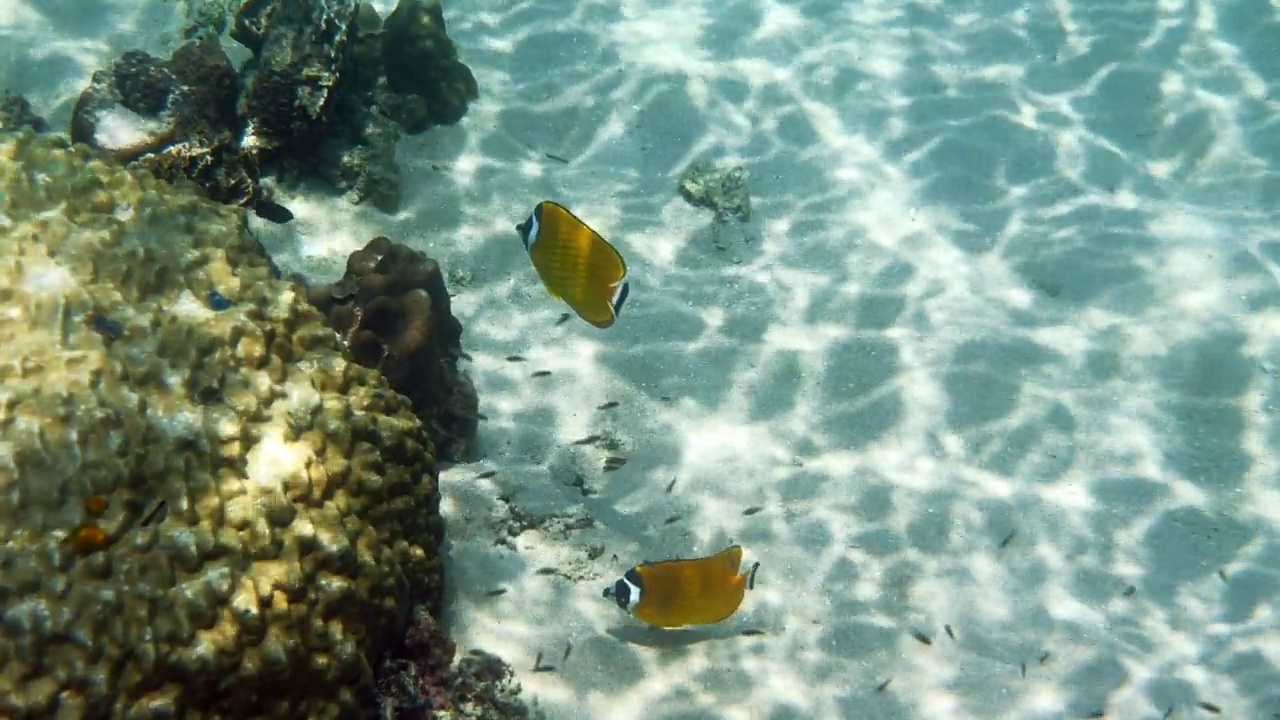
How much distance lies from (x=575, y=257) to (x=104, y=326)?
2.08 m

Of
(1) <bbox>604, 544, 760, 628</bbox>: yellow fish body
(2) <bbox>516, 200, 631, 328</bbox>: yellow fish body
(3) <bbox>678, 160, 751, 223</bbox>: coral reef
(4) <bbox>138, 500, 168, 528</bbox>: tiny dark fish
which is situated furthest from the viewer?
(3) <bbox>678, 160, 751, 223</bbox>: coral reef

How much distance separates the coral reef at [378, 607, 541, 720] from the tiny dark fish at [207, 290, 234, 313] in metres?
1.75

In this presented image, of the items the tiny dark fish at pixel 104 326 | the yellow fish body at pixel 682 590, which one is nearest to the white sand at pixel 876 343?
the yellow fish body at pixel 682 590

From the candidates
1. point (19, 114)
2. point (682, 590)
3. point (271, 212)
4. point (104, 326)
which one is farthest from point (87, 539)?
point (19, 114)

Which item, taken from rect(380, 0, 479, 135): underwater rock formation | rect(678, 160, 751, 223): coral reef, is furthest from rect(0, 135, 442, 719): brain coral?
rect(678, 160, 751, 223): coral reef

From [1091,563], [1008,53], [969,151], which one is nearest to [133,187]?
[1091,563]

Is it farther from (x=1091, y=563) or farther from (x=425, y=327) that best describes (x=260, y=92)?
(x=1091, y=563)

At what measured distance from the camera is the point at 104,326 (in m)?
3.52

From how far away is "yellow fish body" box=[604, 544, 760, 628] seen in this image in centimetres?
384

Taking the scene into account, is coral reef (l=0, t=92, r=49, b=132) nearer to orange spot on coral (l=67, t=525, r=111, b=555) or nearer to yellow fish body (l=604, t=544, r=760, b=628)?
orange spot on coral (l=67, t=525, r=111, b=555)

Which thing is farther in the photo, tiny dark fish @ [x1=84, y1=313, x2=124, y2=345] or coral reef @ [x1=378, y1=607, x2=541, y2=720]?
coral reef @ [x1=378, y1=607, x2=541, y2=720]

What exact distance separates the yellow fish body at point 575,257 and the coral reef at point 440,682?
1.80 metres

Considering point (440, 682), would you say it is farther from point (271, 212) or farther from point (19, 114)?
point (19, 114)

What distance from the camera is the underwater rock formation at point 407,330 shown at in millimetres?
Result: 4914
